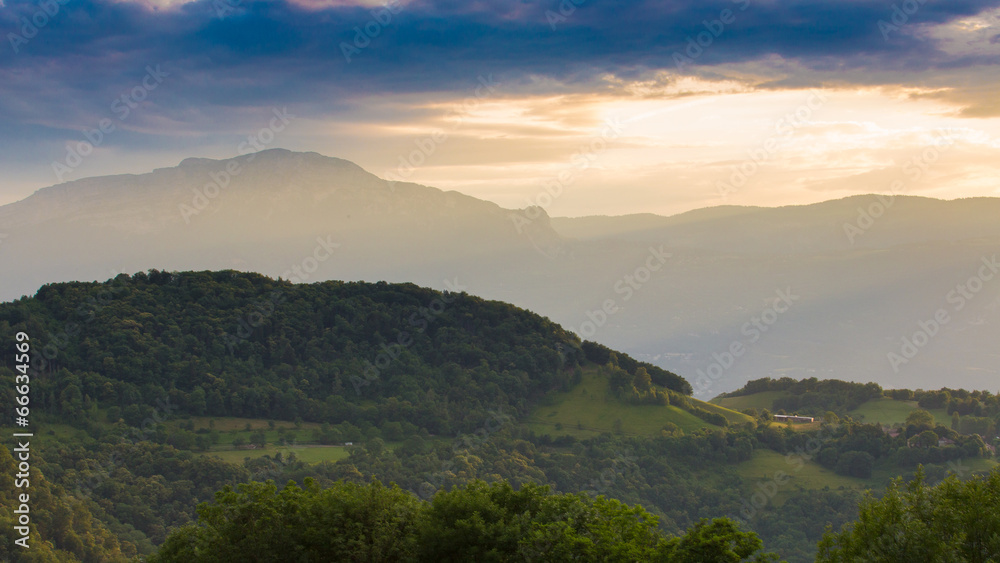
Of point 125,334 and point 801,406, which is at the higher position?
point 125,334

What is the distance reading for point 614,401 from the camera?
9844cm

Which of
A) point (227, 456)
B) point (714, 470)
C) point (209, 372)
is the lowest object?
point (714, 470)

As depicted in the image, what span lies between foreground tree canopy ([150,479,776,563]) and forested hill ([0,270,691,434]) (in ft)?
169

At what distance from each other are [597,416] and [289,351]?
3699cm

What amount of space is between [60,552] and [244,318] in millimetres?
48107

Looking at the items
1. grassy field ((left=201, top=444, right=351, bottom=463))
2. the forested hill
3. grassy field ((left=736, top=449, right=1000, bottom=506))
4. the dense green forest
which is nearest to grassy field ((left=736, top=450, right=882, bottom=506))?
grassy field ((left=736, top=449, right=1000, bottom=506))

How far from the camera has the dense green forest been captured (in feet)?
230

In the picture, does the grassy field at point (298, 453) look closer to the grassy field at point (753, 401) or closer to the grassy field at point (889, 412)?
the grassy field at point (753, 401)

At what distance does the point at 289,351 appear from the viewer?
92.7m

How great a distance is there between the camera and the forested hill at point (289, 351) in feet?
262

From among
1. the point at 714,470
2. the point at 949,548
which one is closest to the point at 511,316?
the point at 714,470

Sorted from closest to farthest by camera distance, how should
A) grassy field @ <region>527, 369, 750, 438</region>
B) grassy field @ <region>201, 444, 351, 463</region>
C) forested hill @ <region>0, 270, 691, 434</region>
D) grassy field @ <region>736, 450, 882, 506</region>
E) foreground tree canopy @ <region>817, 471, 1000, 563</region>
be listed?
foreground tree canopy @ <region>817, 471, 1000, 563</region>
grassy field @ <region>201, 444, 351, 463</region>
forested hill @ <region>0, 270, 691, 434</region>
grassy field @ <region>736, 450, 882, 506</region>
grassy field @ <region>527, 369, 750, 438</region>

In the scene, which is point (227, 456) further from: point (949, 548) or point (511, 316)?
point (949, 548)

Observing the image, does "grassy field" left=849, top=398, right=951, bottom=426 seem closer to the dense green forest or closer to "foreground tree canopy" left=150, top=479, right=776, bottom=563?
the dense green forest
